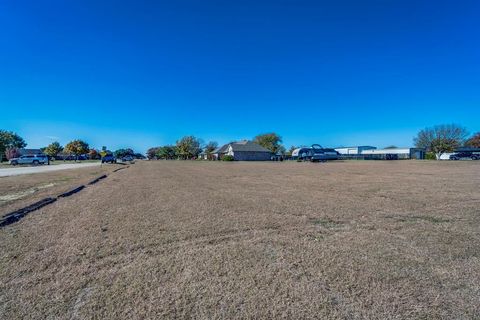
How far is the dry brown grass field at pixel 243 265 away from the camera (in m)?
2.47

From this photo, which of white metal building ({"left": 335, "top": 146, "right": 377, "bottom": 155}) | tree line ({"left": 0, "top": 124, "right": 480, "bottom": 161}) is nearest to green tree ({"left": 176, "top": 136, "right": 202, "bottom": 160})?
tree line ({"left": 0, "top": 124, "right": 480, "bottom": 161})

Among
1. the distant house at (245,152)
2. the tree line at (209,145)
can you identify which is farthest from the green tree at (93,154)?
the distant house at (245,152)

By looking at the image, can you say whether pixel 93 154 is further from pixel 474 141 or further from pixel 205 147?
pixel 474 141

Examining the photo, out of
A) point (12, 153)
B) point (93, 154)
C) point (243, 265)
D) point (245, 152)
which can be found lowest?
point (243, 265)

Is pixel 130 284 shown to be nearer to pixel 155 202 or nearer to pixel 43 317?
pixel 43 317

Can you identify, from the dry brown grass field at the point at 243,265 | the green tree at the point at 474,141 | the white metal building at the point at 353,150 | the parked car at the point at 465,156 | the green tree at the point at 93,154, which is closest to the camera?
the dry brown grass field at the point at 243,265

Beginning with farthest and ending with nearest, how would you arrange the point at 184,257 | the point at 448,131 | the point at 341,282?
the point at 448,131
the point at 184,257
the point at 341,282

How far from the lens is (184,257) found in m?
3.64

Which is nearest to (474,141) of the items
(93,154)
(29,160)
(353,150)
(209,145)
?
(353,150)

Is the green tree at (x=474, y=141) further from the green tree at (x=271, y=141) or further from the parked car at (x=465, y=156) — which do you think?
the green tree at (x=271, y=141)

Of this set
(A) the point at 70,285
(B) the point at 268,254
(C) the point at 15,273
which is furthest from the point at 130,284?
(B) the point at 268,254

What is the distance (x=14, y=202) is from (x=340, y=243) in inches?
379

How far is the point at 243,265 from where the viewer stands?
3.37 meters

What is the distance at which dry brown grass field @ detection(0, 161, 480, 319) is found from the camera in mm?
2475
